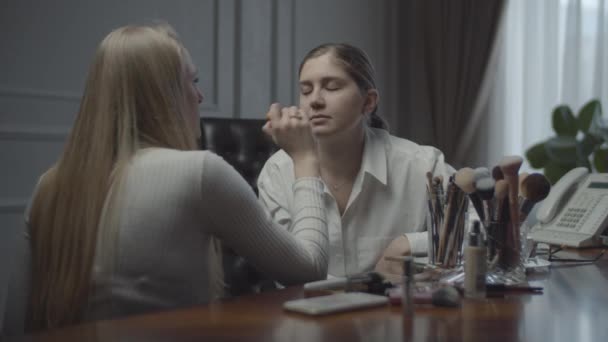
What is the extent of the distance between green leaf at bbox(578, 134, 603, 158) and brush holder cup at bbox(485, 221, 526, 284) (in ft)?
7.54

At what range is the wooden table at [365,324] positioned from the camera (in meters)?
0.86

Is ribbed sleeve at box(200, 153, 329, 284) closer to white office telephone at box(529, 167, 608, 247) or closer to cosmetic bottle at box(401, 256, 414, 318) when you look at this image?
cosmetic bottle at box(401, 256, 414, 318)

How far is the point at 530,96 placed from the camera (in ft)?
12.5

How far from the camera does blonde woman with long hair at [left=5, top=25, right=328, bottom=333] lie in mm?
1068

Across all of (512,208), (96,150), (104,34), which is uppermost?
(104,34)

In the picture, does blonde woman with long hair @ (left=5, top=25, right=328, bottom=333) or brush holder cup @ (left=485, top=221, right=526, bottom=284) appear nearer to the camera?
blonde woman with long hair @ (left=5, top=25, right=328, bottom=333)

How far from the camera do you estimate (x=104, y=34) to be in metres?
2.86

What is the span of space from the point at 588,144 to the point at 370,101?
172 cm

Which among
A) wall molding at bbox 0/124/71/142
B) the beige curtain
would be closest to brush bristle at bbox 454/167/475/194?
wall molding at bbox 0/124/71/142

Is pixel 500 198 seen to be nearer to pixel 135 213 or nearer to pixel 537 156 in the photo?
pixel 135 213

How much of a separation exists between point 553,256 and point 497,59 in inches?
94.3

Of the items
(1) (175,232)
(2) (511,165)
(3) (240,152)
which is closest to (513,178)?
(2) (511,165)

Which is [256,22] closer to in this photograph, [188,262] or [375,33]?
[375,33]

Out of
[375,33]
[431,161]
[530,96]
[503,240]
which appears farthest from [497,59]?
[503,240]
